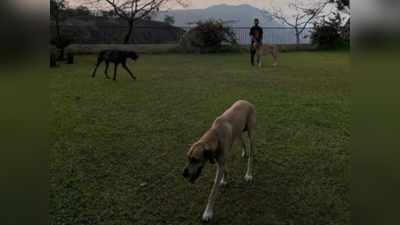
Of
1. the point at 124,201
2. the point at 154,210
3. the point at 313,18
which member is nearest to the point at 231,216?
the point at 154,210

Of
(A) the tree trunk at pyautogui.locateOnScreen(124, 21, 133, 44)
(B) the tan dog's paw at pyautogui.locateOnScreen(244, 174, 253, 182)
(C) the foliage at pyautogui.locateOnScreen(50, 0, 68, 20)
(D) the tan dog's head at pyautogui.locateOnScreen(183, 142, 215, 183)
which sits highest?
(A) the tree trunk at pyautogui.locateOnScreen(124, 21, 133, 44)

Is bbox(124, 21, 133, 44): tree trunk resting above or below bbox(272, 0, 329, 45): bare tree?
below

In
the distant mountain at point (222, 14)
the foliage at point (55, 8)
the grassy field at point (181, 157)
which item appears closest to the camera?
the foliage at point (55, 8)

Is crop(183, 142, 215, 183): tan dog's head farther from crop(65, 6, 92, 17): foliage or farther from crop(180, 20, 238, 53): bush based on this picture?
crop(180, 20, 238, 53): bush

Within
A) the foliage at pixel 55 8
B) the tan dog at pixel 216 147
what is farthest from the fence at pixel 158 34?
the tan dog at pixel 216 147

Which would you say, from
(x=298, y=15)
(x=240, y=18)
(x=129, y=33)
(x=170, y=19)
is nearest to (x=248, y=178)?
(x=129, y=33)

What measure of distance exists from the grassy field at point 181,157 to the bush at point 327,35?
40.8ft

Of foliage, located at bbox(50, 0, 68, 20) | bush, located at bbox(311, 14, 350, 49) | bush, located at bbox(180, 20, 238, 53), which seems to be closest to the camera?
foliage, located at bbox(50, 0, 68, 20)

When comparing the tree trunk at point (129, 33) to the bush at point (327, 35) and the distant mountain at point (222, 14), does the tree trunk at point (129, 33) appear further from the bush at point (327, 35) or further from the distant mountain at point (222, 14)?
the bush at point (327, 35)

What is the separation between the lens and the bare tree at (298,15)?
2091cm

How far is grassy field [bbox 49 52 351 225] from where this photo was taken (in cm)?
292

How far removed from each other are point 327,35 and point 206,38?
22.6 feet

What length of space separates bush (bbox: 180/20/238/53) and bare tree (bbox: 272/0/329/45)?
197 inches

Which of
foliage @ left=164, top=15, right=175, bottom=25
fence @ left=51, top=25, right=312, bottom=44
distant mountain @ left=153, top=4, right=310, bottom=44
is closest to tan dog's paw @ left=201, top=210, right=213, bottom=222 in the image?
fence @ left=51, top=25, right=312, bottom=44
